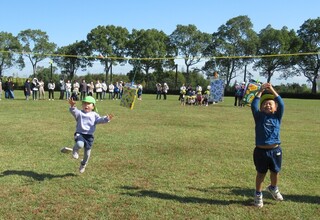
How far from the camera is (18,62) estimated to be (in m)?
78.4

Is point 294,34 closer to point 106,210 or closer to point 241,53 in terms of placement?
point 241,53

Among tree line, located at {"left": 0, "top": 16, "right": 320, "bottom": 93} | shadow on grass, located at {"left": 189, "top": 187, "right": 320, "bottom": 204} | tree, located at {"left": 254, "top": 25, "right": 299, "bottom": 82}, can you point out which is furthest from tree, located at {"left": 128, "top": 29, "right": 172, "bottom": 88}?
shadow on grass, located at {"left": 189, "top": 187, "right": 320, "bottom": 204}

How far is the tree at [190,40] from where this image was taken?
72.6m

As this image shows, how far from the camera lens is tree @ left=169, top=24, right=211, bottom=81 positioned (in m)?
72.6

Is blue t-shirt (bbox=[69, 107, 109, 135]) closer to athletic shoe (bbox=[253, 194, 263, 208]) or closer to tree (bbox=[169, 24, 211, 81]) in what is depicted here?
athletic shoe (bbox=[253, 194, 263, 208])

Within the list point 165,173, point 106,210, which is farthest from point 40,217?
point 165,173

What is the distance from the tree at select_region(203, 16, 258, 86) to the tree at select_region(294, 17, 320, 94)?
881 centimetres

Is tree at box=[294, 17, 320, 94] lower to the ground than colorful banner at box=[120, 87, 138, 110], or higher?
higher

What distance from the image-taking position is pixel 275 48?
68500 mm

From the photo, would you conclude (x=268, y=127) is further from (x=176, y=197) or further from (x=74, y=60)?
(x=74, y=60)

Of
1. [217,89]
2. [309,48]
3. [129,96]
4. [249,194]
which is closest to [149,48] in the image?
[309,48]

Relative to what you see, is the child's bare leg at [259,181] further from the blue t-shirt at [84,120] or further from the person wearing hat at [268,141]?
the blue t-shirt at [84,120]

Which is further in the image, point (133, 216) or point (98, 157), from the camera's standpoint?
point (98, 157)

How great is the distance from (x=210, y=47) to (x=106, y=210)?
69323 mm
